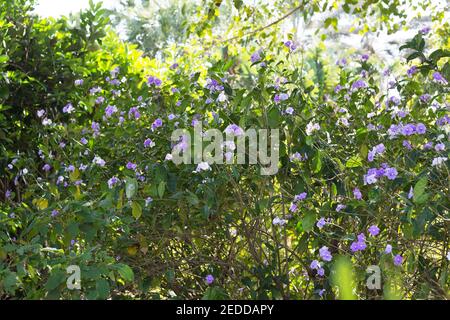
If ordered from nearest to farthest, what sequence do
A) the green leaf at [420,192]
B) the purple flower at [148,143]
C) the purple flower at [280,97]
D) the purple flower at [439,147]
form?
the green leaf at [420,192] → the purple flower at [439,147] → the purple flower at [280,97] → the purple flower at [148,143]

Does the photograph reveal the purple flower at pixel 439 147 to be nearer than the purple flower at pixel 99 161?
Yes

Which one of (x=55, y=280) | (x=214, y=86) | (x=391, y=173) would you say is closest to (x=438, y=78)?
(x=391, y=173)

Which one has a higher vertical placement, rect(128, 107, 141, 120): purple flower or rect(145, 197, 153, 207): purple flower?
rect(128, 107, 141, 120): purple flower

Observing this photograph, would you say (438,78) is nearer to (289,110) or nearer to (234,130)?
(289,110)

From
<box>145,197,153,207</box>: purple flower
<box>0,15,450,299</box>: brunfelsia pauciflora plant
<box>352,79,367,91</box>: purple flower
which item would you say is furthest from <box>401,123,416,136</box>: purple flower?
<box>145,197,153,207</box>: purple flower

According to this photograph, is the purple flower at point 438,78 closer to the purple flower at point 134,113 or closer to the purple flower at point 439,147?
the purple flower at point 439,147

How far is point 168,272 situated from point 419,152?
101 centimetres

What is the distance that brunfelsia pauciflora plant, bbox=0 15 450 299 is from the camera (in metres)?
2.36

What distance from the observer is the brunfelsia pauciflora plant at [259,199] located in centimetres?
236

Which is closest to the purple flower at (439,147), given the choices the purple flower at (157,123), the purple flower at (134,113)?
the purple flower at (157,123)

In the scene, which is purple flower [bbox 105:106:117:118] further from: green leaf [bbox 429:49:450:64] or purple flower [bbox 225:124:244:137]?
green leaf [bbox 429:49:450:64]

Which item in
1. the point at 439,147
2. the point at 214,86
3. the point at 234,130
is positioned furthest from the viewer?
the point at 214,86

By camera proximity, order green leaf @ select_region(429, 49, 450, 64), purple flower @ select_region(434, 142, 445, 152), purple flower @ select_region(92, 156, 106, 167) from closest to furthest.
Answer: purple flower @ select_region(434, 142, 445, 152)
green leaf @ select_region(429, 49, 450, 64)
purple flower @ select_region(92, 156, 106, 167)

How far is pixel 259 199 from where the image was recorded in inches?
107
